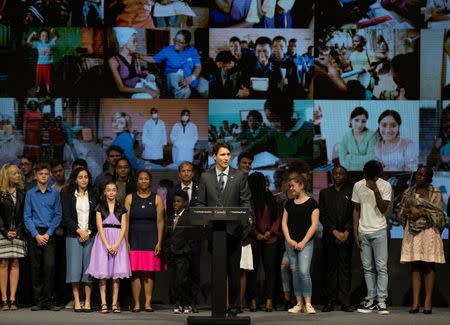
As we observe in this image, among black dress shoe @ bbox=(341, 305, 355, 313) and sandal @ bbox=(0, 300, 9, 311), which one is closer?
sandal @ bbox=(0, 300, 9, 311)

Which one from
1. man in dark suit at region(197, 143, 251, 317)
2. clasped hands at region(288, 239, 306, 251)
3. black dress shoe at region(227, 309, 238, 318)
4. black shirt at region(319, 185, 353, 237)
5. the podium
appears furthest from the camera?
black shirt at region(319, 185, 353, 237)

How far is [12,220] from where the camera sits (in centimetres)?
1036

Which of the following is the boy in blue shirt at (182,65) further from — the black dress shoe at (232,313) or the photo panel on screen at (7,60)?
the black dress shoe at (232,313)

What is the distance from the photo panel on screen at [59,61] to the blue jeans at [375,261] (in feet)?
13.4

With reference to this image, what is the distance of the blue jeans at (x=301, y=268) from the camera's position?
10133mm

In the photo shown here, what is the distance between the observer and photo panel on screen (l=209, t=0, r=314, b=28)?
12203 mm

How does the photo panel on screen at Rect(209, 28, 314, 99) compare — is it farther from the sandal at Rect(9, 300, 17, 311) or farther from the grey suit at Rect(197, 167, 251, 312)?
the sandal at Rect(9, 300, 17, 311)

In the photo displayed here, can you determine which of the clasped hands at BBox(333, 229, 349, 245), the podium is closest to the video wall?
the clasped hands at BBox(333, 229, 349, 245)

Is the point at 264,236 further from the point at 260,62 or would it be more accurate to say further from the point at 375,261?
the point at 260,62

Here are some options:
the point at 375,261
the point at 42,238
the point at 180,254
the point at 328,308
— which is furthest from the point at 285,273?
the point at 42,238

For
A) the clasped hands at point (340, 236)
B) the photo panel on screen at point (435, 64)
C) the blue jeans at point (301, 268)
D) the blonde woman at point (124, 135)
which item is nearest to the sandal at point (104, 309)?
the blue jeans at point (301, 268)

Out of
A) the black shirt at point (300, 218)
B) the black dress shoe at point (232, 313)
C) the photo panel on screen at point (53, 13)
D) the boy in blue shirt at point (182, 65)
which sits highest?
the photo panel on screen at point (53, 13)

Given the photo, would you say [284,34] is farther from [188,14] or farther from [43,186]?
[43,186]

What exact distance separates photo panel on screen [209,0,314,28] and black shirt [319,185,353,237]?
2.63m
